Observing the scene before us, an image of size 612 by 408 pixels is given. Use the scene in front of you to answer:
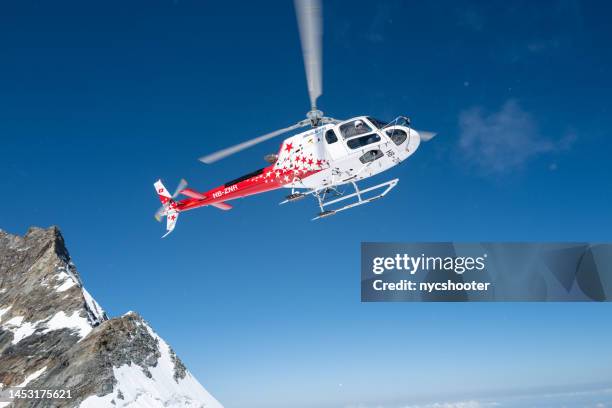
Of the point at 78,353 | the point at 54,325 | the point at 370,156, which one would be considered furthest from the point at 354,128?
the point at 54,325

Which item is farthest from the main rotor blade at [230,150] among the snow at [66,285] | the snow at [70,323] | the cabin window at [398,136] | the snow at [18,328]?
the snow at [66,285]

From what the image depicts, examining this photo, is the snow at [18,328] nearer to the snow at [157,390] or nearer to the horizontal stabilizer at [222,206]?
the snow at [157,390]

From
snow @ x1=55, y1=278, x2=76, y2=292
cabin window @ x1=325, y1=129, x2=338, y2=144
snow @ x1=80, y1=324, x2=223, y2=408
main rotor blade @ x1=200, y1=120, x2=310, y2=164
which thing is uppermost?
snow @ x1=55, y1=278, x2=76, y2=292

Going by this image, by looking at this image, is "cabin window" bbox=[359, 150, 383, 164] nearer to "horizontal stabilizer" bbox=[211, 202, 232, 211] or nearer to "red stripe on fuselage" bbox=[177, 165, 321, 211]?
"red stripe on fuselage" bbox=[177, 165, 321, 211]

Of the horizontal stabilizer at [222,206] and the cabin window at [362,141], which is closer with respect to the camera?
the cabin window at [362,141]

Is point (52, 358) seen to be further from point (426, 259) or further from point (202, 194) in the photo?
point (426, 259)

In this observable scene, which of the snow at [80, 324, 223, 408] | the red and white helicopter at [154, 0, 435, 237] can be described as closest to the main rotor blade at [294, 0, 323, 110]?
the red and white helicopter at [154, 0, 435, 237]

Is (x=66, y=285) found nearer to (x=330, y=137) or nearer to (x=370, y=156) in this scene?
(x=330, y=137)

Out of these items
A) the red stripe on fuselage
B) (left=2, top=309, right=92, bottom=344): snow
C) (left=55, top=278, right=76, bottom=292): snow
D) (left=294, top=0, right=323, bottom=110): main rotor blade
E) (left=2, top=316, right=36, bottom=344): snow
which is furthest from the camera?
(left=55, top=278, right=76, bottom=292): snow
